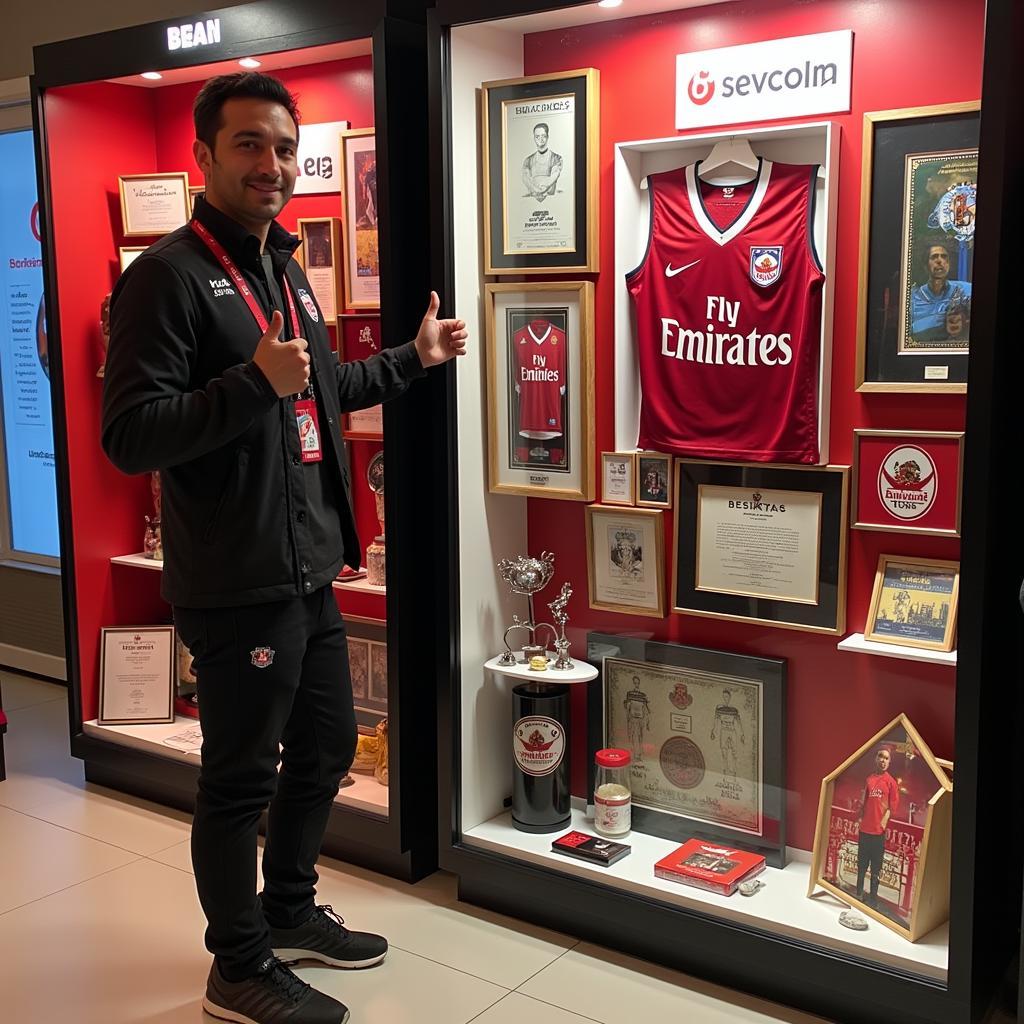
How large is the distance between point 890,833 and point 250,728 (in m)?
1.44

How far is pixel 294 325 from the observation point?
2.65 meters

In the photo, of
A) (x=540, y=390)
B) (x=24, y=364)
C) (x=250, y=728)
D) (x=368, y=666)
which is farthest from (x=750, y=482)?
(x=24, y=364)

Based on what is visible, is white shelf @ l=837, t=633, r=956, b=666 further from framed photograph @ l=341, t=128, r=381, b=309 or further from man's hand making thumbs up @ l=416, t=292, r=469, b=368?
framed photograph @ l=341, t=128, r=381, b=309

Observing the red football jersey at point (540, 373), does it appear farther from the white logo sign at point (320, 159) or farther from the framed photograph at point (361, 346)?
the white logo sign at point (320, 159)

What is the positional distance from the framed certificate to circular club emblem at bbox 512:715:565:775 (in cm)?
147

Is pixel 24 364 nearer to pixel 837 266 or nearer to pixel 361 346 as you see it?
pixel 361 346

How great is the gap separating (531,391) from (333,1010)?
1587 mm

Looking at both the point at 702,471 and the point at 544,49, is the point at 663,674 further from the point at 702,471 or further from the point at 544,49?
the point at 544,49

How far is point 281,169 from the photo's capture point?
8.29 ft

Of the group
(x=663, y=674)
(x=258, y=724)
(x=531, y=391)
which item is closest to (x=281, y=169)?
(x=531, y=391)

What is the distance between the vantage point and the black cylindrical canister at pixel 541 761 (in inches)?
126

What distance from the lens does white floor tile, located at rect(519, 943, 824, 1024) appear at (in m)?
2.64

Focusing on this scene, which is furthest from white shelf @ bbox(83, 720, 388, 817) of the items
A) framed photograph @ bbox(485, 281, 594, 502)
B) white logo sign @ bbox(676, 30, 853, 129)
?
white logo sign @ bbox(676, 30, 853, 129)

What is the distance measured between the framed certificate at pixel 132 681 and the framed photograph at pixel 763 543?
192 cm
